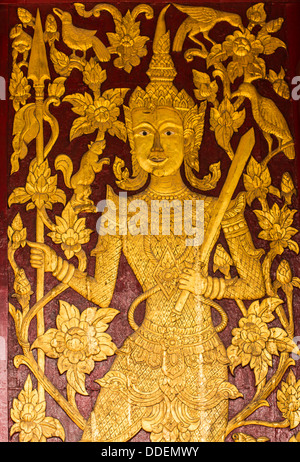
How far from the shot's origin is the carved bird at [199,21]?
4977 millimetres

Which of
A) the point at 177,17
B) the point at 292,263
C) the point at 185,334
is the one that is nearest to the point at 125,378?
the point at 185,334

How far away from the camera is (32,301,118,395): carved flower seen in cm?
443

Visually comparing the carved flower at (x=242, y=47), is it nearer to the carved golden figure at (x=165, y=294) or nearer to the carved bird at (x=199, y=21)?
the carved bird at (x=199, y=21)

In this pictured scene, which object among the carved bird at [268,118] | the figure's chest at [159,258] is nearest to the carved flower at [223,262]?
the figure's chest at [159,258]

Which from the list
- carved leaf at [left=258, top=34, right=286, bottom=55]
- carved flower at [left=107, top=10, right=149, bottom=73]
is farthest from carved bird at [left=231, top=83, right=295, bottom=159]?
carved flower at [left=107, top=10, right=149, bottom=73]

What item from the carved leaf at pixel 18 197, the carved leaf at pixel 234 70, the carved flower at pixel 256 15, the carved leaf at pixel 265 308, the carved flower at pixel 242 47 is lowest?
the carved leaf at pixel 265 308

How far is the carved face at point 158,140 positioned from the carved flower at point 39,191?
0.53 metres

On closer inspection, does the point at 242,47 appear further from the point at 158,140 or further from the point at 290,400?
the point at 290,400

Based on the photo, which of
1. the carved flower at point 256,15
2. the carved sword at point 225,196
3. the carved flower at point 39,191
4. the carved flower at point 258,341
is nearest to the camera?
the carved flower at point 258,341

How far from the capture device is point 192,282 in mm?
4559

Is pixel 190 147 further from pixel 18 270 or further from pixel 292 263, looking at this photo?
pixel 18 270

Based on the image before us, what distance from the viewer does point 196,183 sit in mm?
4750

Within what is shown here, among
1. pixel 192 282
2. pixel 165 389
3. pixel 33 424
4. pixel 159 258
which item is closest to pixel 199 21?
pixel 159 258
